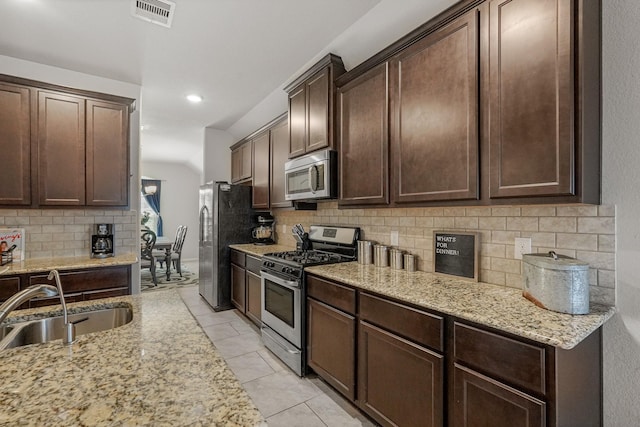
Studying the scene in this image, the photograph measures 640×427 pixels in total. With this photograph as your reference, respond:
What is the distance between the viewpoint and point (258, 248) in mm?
3785

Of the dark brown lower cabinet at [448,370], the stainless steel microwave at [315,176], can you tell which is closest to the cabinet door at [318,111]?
the stainless steel microwave at [315,176]

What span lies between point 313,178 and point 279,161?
1.06 meters

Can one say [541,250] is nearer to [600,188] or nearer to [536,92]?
[600,188]

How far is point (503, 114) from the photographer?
1.45m

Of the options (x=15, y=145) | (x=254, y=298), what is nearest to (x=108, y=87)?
(x=15, y=145)

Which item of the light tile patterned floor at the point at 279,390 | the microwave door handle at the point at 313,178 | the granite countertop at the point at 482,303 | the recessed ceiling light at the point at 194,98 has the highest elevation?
the recessed ceiling light at the point at 194,98

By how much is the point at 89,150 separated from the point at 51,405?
287 cm

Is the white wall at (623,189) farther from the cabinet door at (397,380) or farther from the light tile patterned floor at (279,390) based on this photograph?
the light tile patterned floor at (279,390)

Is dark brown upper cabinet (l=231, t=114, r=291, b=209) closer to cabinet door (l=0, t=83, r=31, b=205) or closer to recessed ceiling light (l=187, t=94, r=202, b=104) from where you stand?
recessed ceiling light (l=187, t=94, r=202, b=104)

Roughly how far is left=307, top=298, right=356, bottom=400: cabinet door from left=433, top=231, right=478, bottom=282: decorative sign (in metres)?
0.70

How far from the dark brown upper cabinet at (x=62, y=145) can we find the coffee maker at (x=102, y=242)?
0.96 ft

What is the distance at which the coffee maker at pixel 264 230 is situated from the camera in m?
4.13

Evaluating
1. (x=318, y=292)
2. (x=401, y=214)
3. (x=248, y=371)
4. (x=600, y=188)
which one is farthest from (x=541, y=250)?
(x=248, y=371)

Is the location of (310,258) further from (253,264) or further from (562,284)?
(562,284)
